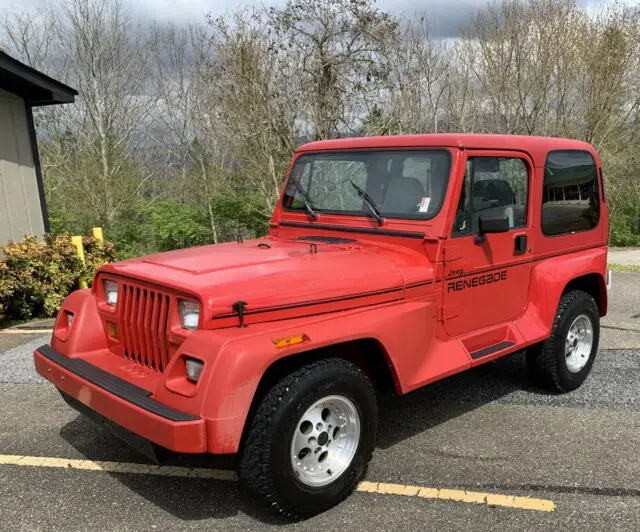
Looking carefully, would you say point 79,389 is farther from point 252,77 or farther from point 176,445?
point 252,77

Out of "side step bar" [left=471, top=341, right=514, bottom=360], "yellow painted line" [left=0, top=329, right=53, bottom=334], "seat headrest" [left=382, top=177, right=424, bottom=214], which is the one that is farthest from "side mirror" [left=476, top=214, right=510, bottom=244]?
"yellow painted line" [left=0, top=329, right=53, bottom=334]

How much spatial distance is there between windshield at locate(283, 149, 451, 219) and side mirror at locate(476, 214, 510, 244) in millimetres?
311

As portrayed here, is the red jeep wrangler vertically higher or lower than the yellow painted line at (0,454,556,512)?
higher

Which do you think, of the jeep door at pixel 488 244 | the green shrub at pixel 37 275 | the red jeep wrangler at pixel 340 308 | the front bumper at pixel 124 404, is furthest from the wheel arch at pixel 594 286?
the green shrub at pixel 37 275

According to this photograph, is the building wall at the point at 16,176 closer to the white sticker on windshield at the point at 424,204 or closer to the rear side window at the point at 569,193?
the white sticker on windshield at the point at 424,204

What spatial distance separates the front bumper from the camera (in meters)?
2.52

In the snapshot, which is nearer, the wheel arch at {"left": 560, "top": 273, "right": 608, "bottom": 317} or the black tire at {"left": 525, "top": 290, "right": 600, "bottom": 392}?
the black tire at {"left": 525, "top": 290, "right": 600, "bottom": 392}

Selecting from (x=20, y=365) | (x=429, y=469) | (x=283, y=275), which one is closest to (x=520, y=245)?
(x=429, y=469)

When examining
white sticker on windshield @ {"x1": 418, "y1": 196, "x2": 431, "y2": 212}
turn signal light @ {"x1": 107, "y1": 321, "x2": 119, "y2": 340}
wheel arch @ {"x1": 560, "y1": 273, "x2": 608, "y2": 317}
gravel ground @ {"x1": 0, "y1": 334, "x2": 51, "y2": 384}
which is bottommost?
gravel ground @ {"x1": 0, "y1": 334, "x2": 51, "y2": 384}

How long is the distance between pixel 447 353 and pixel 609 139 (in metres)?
15.2

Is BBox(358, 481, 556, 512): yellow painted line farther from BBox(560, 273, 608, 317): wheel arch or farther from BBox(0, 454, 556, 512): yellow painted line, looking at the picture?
BBox(560, 273, 608, 317): wheel arch

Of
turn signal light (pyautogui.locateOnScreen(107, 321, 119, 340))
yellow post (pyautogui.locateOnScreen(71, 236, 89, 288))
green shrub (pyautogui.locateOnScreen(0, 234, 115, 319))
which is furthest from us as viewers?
yellow post (pyautogui.locateOnScreen(71, 236, 89, 288))

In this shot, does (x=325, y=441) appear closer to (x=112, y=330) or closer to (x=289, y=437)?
(x=289, y=437)

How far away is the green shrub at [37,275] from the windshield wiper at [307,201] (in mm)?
4370
